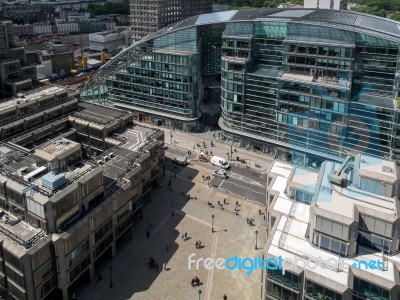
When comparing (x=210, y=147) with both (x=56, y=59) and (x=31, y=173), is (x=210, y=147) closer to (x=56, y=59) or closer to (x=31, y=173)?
(x=31, y=173)

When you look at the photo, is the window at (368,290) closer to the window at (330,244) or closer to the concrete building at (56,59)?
the window at (330,244)

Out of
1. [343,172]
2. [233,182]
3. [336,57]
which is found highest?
[336,57]

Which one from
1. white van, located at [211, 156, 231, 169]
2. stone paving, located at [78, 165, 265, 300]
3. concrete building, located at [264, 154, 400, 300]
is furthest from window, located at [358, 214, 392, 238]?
white van, located at [211, 156, 231, 169]

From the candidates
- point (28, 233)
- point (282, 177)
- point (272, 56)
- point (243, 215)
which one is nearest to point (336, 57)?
point (272, 56)

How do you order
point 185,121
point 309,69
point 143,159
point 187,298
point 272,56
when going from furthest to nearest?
point 185,121 → point 272,56 → point 309,69 → point 143,159 → point 187,298

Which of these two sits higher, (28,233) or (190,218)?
(28,233)

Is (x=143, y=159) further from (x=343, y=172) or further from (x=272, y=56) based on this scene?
(x=272, y=56)

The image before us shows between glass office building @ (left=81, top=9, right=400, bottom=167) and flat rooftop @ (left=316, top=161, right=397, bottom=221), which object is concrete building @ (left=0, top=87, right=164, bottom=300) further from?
flat rooftop @ (left=316, top=161, right=397, bottom=221)
